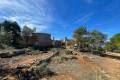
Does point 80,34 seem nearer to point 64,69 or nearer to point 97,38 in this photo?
point 97,38

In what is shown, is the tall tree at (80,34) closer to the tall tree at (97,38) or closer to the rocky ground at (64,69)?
the tall tree at (97,38)

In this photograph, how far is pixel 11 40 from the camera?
136 feet

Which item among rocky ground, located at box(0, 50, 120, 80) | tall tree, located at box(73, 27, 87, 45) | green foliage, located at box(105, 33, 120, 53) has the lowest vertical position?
rocky ground, located at box(0, 50, 120, 80)

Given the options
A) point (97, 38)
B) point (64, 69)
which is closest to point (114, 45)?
point (97, 38)

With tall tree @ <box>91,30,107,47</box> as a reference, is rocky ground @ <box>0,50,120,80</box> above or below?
below

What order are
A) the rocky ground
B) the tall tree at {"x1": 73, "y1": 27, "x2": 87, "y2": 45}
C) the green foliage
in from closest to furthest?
the rocky ground → the green foliage → the tall tree at {"x1": 73, "y1": 27, "x2": 87, "y2": 45}

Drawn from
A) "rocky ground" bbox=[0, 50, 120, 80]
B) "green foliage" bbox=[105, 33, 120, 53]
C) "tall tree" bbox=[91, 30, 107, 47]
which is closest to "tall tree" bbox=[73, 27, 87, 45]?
"tall tree" bbox=[91, 30, 107, 47]

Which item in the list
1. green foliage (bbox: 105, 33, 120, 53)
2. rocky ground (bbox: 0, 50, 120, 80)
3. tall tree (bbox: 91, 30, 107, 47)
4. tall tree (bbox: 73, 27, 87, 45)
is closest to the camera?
rocky ground (bbox: 0, 50, 120, 80)

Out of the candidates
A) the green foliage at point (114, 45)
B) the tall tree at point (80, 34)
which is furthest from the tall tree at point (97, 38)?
the green foliage at point (114, 45)

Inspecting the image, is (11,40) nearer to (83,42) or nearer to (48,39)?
(48,39)

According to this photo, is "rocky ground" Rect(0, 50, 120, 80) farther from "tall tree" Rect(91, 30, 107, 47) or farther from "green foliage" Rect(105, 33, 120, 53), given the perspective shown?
"tall tree" Rect(91, 30, 107, 47)

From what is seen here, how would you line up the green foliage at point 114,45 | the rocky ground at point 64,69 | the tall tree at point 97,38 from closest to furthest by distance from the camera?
1. the rocky ground at point 64,69
2. the green foliage at point 114,45
3. the tall tree at point 97,38

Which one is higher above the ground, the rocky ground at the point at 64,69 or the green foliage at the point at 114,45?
the green foliage at the point at 114,45

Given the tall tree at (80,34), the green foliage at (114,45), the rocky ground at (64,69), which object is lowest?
the rocky ground at (64,69)
